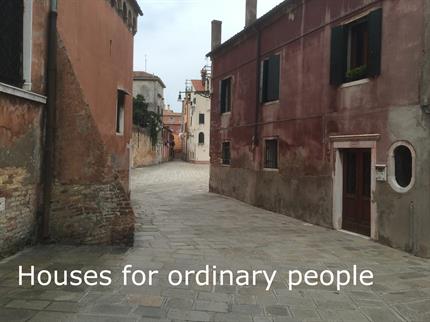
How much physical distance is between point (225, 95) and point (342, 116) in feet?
30.3

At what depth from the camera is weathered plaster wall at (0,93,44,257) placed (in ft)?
22.2

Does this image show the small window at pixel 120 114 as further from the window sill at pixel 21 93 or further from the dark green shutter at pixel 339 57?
the dark green shutter at pixel 339 57

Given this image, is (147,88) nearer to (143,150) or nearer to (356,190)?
(143,150)

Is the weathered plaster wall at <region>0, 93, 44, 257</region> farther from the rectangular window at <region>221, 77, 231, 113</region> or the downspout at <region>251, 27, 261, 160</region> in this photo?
the rectangular window at <region>221, 77, 231, 113</region>

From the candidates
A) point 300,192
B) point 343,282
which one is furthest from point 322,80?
point 343,282

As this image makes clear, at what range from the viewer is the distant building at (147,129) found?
39125 mm

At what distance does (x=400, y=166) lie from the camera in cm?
891

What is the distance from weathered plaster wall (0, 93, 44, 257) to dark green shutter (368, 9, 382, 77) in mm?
6433

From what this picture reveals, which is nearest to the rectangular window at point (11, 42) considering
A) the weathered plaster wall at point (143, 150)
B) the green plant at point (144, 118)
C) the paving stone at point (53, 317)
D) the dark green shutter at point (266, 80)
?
the paving stone at point (53, 317)

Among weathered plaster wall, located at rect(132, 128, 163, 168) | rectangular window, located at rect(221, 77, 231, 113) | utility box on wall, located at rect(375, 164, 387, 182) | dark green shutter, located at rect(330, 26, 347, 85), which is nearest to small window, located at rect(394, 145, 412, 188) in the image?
utility box on wall, located at rect(375, 164, 387, 182)

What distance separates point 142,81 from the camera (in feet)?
174

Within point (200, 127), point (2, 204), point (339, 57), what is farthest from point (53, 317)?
point (200, 127)

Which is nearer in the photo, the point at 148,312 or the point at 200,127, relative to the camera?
the point at 148,312

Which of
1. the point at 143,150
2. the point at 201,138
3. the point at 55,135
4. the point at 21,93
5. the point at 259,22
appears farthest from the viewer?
the point at 201,138
